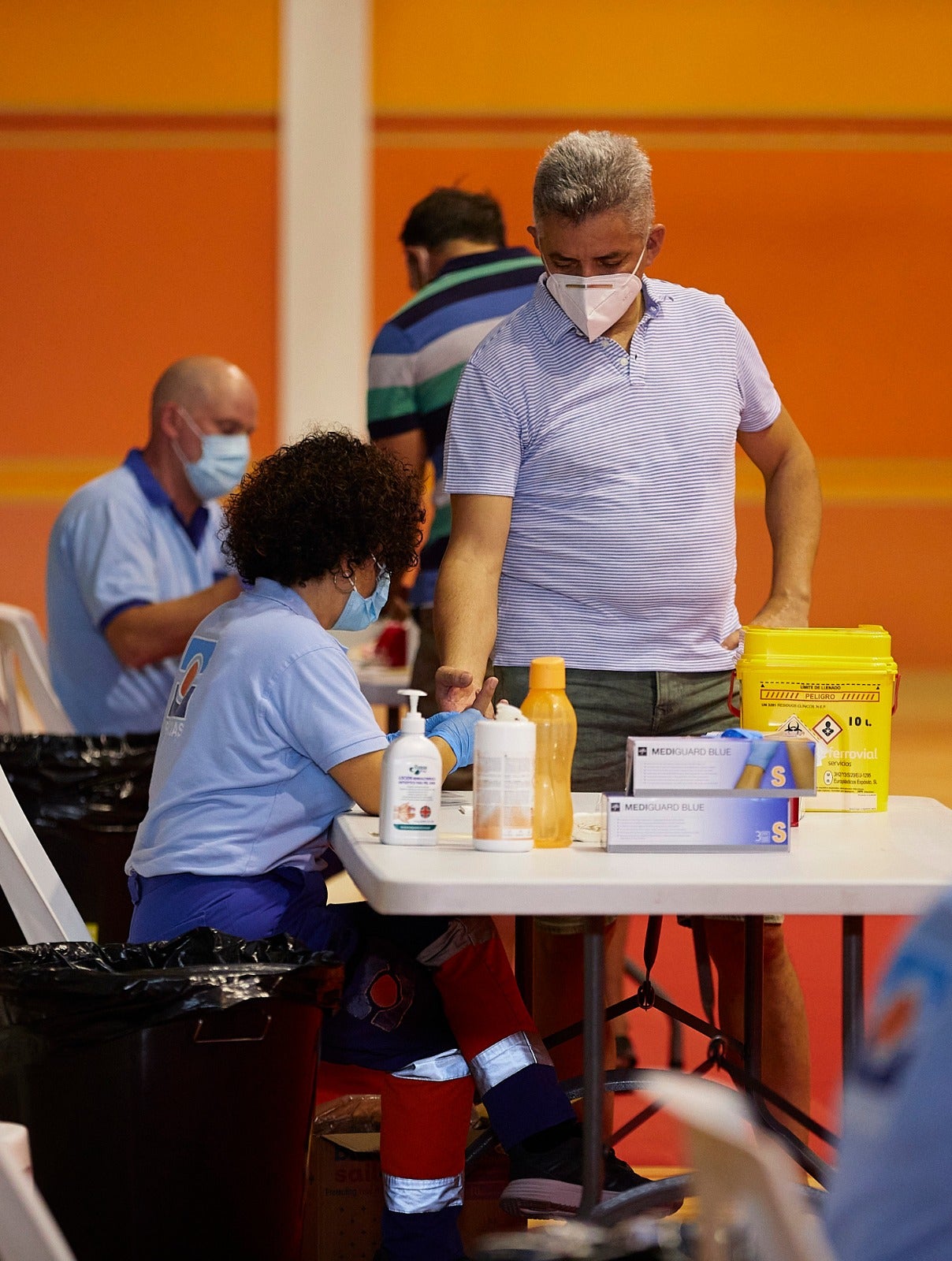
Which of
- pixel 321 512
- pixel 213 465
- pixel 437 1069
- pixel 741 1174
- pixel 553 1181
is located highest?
pixel 213 465

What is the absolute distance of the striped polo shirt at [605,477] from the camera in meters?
2.38

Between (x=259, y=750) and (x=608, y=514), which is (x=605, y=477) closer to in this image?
(x=608, y=514)

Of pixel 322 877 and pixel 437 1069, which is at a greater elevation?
pixel 322 877

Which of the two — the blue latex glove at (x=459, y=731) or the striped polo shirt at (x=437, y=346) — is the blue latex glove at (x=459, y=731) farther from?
the striped polo shirt at (x=437, y=346)

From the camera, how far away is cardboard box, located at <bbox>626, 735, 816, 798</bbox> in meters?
1.73

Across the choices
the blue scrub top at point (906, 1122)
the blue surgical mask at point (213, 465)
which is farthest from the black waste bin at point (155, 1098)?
the blue surgical mask at point (213, 465)

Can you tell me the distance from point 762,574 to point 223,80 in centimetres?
396

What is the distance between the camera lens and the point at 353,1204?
207cm

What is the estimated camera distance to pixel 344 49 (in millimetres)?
8375

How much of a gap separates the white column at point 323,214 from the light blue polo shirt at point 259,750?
21.1 ft

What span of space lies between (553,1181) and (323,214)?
726 cm

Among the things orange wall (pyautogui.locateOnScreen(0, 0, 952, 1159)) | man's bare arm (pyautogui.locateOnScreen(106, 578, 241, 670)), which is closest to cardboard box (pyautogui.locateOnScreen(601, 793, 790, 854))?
man's bare arm (pyautogui.locateOnScreen(106, 578, 241, 670))

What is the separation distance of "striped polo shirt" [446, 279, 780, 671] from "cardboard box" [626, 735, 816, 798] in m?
0.66

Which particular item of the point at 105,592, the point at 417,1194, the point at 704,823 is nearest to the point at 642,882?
the point at 704,823
